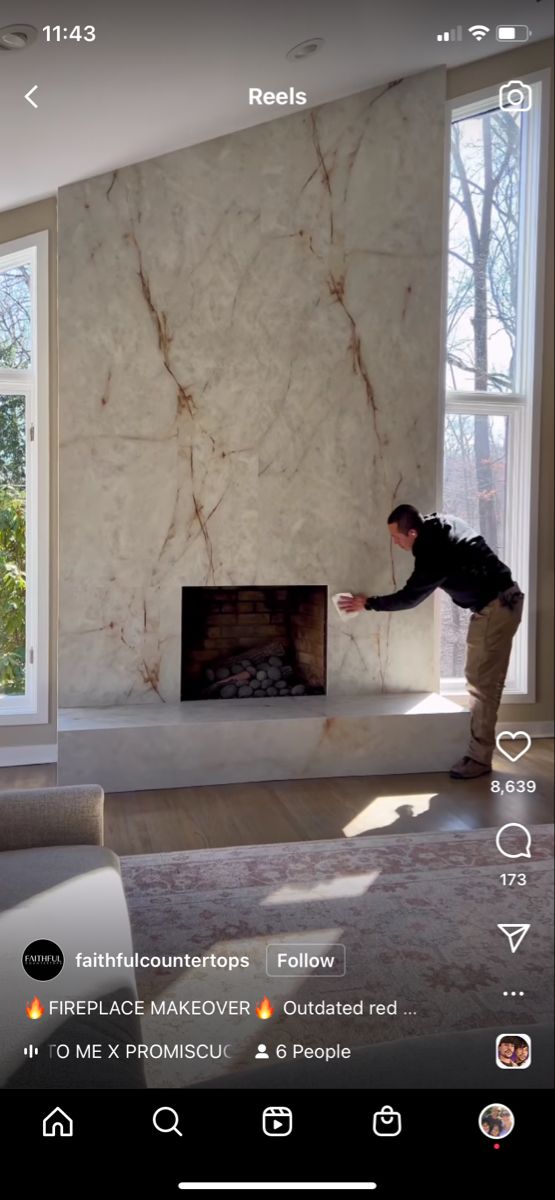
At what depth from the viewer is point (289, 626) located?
8.63ft

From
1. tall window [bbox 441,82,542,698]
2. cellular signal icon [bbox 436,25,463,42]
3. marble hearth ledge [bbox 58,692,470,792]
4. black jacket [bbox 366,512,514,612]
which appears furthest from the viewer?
marble hearth ledge [bbox 58,692,470,792]

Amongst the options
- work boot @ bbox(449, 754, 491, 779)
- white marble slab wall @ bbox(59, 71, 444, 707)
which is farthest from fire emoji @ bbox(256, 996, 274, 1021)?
white marble slab wall @ bbox(59, 71, 444, 707)

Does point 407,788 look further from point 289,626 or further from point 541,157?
point 541,157

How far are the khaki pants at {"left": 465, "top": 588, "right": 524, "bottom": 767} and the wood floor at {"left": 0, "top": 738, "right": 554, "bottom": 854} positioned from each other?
0.13 m

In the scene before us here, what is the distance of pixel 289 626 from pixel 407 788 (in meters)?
0.86

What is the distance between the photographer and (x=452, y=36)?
46cm

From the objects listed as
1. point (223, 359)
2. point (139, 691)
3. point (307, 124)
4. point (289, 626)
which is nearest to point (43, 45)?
point (307, 124)

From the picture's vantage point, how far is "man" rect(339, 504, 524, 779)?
82cm

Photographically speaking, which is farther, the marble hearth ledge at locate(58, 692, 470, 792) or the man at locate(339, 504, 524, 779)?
the marble hearth ledge at locate(58, 692, 470, 792)

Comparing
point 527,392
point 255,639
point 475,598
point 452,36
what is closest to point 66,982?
point 452,36
